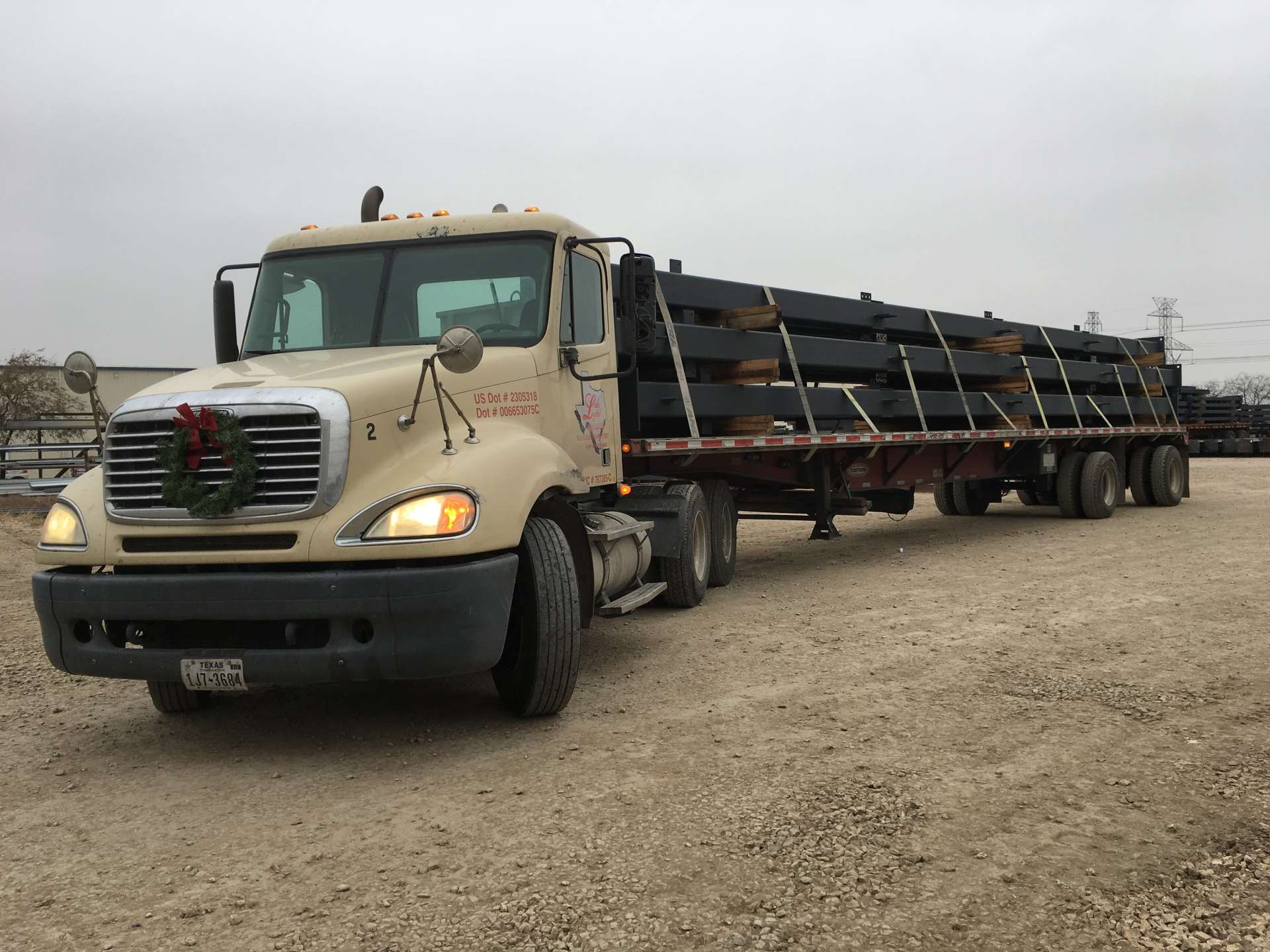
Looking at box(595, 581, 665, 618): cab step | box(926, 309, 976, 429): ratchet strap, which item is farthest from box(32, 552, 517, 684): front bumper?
box(926, 309, 976, 429): ratchet strap

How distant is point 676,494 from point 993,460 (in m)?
7.45

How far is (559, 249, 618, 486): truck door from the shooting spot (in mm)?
6238

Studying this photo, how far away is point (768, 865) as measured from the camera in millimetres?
3420

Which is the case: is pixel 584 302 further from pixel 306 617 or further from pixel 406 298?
pixel 306 617

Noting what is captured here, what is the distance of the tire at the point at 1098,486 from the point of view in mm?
15547

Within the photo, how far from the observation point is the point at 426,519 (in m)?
4.44

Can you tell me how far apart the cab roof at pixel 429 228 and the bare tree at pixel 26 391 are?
2084cm

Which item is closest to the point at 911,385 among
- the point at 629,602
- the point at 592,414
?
the point at 592,414

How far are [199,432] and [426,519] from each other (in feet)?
3.32

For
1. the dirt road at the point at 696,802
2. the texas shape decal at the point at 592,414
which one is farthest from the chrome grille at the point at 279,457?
the texas shape decal at the point at 592,414

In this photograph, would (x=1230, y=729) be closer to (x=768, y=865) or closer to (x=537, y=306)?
(x=768, y=865)

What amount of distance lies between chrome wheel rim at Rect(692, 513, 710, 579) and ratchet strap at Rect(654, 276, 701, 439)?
70cm

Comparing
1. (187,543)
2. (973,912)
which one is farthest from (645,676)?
(973,912)

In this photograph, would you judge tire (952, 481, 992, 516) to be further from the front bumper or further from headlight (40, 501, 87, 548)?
headlight (40, 501, 87, 548)
